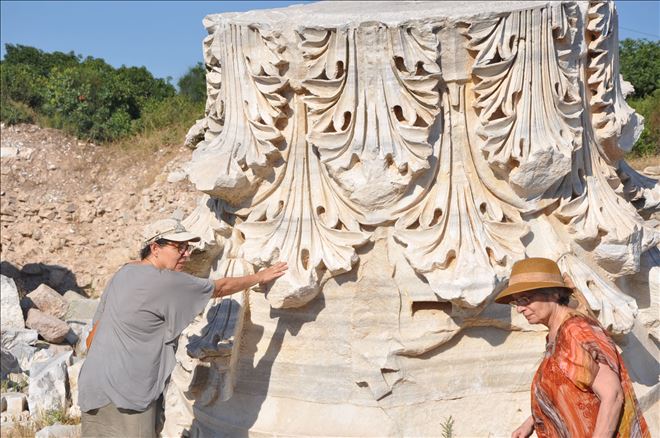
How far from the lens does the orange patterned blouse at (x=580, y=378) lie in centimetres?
275

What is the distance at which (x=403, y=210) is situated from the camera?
4465mm

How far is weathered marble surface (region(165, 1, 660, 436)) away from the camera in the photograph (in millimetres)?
4398

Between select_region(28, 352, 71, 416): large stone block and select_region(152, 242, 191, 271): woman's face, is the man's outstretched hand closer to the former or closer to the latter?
select_region(152, 242, 191, 271): woman's face

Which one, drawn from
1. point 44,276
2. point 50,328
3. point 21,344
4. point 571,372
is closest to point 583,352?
point 571,372

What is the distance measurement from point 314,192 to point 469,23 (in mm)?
1125

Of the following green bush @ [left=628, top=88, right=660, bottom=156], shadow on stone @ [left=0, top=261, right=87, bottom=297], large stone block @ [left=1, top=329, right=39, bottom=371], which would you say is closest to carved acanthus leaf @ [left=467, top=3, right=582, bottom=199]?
large stone block @ [left=1, top=329, right=39, bottom=371]

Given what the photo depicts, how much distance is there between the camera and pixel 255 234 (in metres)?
4.67

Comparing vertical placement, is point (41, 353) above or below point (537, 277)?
below

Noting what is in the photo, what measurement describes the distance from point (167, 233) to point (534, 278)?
5.25 feet

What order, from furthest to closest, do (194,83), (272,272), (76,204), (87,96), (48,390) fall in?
(194,83)
(87,96)
(76,204)
(48,390)
(272,272)

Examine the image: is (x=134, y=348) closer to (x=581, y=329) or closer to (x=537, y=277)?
(x=537, y=277)

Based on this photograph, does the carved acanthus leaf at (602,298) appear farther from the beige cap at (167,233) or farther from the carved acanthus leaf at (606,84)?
the beige cap at (167,233)

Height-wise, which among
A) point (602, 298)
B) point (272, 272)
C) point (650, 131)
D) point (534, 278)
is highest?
point (650, 131)

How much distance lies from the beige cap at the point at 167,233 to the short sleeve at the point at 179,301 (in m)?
0.15
